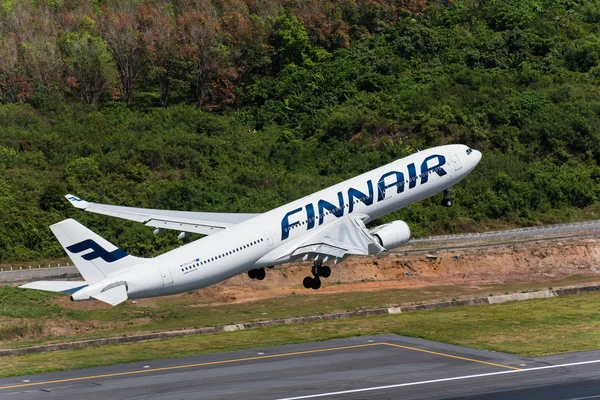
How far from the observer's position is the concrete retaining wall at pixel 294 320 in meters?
71.6

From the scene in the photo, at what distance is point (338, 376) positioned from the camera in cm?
6088

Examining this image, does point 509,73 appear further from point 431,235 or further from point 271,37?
point 431,235

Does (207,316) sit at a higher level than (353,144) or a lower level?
lower

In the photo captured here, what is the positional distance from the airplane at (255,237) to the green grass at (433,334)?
7590 mm

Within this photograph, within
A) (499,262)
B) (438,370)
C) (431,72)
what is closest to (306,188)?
(499,262)

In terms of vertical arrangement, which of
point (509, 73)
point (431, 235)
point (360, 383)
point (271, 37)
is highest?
point (271, 37)

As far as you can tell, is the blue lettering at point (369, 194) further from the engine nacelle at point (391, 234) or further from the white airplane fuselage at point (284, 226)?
the engine nacelle at point (391, 234)

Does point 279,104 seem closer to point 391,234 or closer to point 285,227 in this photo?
point 391,234

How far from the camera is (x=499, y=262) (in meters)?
98.3

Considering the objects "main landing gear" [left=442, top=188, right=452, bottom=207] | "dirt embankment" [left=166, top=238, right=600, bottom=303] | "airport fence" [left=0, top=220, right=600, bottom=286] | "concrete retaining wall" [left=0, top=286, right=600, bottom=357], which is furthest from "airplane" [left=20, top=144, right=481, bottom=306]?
"airport fence" [left=0, top=220, right=600, bottom=286]

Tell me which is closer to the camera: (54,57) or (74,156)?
(74,156)

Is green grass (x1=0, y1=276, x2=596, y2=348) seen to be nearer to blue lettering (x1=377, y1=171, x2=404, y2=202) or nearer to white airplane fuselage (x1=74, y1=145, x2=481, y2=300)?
white airplane fuselage (x1=74, y1=145, x2=481, y2=300)

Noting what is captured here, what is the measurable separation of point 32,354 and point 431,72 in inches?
3279

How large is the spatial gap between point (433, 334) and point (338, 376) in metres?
14.0
